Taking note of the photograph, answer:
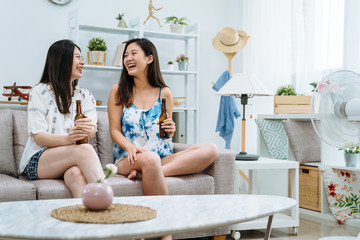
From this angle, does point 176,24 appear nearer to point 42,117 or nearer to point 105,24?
point 105,24

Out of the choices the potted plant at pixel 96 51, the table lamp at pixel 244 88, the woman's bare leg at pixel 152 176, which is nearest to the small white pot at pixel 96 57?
the potted plant at pixel 96 51

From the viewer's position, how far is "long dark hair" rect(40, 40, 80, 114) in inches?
96.5

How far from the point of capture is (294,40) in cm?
440

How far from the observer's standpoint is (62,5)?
171 inches

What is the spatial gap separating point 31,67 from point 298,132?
2458 millimetres

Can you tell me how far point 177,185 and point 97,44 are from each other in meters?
2.15

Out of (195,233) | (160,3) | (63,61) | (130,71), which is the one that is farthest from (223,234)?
(160,3)

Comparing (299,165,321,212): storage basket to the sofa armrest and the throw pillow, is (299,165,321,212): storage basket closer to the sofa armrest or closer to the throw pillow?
the throw pillow

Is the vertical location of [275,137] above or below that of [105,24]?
below

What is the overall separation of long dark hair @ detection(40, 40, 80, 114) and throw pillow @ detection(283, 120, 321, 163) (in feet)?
5.98

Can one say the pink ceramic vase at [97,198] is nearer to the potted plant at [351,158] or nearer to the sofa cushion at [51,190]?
the sofa cushion at [51,190]

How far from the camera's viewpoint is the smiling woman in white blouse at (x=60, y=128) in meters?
2.14

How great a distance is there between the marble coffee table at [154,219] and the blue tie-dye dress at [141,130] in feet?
3.20

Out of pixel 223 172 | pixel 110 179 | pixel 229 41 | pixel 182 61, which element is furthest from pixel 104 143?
pixel 229 41
